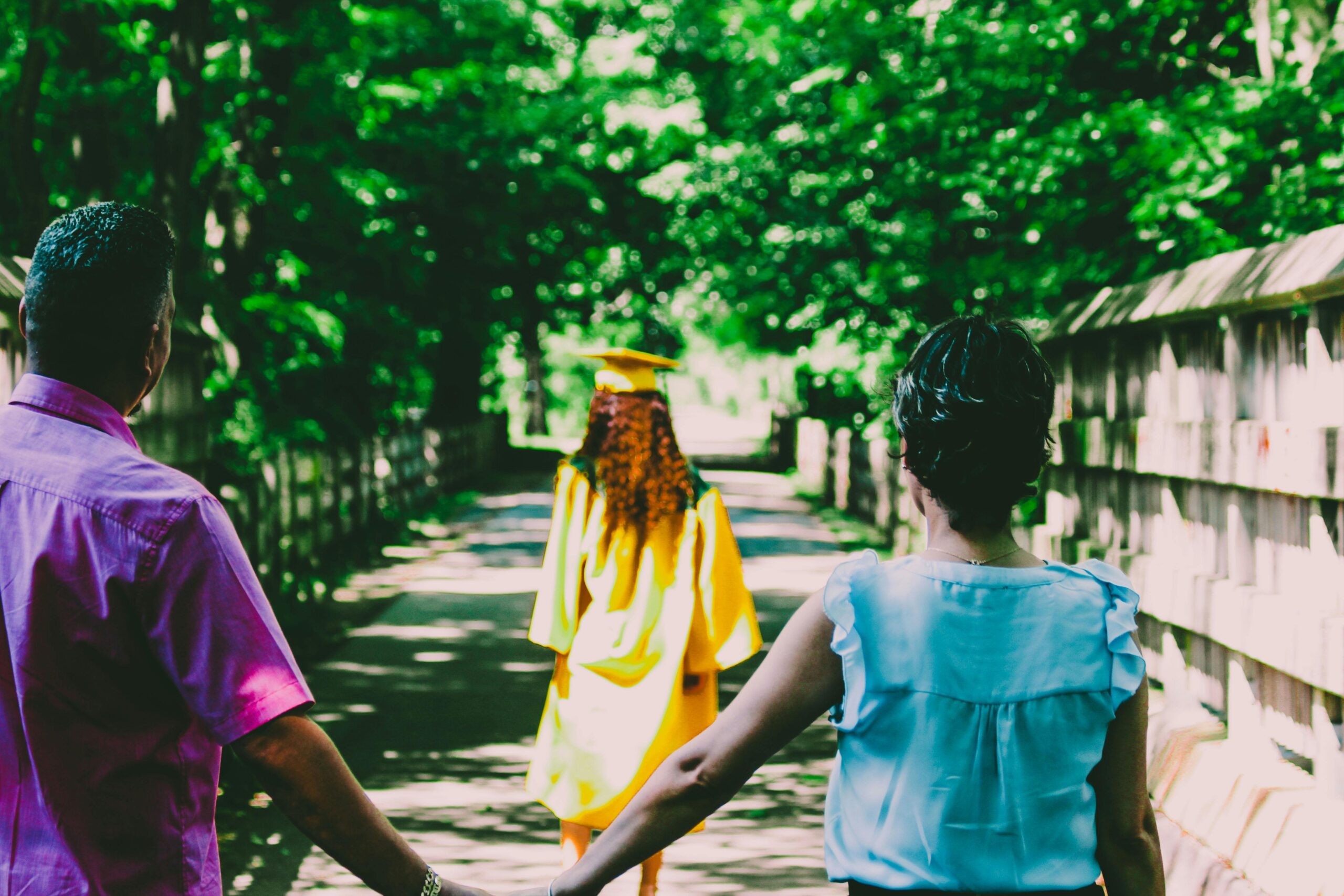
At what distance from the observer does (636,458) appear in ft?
15.5

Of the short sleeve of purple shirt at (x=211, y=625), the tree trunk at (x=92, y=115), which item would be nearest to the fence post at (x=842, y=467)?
the tree trunk at (x=92, y=115)

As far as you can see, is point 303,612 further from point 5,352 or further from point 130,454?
point 130,454

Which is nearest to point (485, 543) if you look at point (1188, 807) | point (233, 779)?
point (233, 779)

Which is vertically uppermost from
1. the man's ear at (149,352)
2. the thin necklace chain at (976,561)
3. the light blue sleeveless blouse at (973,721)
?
the man's ear at (149,352)

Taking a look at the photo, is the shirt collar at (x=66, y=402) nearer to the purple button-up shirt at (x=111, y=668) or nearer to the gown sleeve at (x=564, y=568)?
the purple button-up shirt at (x=111, y=668)

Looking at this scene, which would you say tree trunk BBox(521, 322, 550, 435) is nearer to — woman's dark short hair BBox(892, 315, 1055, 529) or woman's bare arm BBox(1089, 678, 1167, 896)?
woman's dark short hair BBox(892, 315, 1055, 529)

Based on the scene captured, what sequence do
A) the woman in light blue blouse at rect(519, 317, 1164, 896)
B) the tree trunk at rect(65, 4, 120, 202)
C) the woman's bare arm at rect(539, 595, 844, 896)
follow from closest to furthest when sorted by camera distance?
the woman in light blue blouse at rect(519, 317, 1164, 896)
the woman's bare arm at rect(539, 595, 844, 896)
the tree trunk at rect(65, 4, 120, 202)

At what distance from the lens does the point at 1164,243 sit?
6703 millimetres

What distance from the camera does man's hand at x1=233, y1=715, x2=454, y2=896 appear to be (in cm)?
190

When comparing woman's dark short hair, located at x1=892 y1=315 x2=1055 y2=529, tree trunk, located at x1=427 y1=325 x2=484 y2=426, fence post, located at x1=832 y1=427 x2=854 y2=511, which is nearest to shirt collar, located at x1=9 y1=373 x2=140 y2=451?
woman's dark short hair, located at x1=892 y1=315 x2=1055 y2=529

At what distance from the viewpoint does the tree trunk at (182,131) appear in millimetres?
8297

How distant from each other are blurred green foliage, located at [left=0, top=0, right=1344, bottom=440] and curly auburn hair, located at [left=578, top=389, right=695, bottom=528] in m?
2.38

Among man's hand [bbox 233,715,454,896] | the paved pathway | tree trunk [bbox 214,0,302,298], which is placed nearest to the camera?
man's hand [bbox 233,715,454,896]

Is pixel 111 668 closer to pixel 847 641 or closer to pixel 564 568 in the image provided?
pixel 847 641
